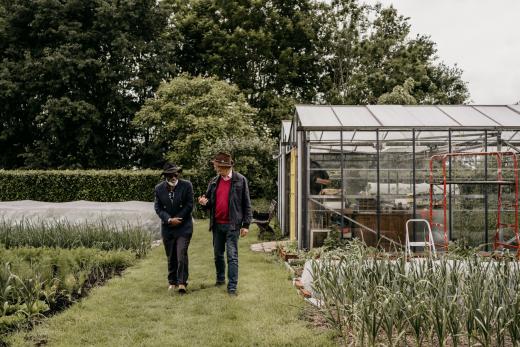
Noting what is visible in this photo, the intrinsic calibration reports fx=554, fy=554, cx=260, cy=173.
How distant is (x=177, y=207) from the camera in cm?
715

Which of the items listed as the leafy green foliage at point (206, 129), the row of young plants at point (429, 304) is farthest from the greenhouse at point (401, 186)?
the leafy green foliage at point (206, 129)

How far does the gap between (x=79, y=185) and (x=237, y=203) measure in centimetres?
1307

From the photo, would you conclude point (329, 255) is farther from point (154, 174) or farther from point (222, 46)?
point (222, 46)

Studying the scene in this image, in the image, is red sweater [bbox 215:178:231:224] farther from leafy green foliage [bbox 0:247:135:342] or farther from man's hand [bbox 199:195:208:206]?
leafy green foliage [bbox 0:247:135:342]

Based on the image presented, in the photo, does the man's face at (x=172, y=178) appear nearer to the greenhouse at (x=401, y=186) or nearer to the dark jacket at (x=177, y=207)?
the dark jacket at (x=177, y=207)

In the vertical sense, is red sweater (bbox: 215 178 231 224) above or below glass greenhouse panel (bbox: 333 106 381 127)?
below

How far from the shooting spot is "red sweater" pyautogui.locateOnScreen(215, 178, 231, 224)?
704 cm

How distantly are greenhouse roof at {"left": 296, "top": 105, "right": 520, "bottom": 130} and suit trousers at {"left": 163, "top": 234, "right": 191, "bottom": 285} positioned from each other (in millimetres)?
3511

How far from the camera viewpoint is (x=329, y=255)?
5.77 meters

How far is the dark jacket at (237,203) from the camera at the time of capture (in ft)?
23.0

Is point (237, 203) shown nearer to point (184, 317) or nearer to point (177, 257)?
point (177, 257)

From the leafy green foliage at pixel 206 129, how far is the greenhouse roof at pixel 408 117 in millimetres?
6521

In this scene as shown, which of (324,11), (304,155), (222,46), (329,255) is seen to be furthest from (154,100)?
(329,255)

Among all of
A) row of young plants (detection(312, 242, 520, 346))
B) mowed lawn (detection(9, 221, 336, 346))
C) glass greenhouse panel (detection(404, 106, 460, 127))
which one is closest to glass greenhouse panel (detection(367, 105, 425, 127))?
glass greenhouse panel (detection(404, 106, 460, 127))
